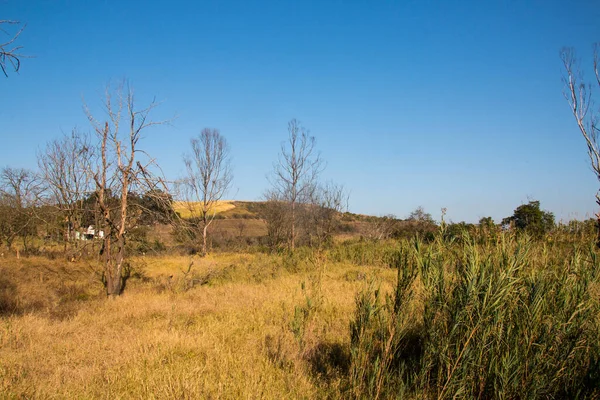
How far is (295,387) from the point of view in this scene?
4043mm

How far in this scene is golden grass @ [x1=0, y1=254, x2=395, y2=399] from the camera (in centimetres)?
404

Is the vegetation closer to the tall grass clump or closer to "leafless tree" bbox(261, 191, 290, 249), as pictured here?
the tall grass clump

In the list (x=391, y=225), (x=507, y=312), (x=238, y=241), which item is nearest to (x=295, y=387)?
(x=507, y=312)

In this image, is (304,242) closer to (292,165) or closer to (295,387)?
(292,165)

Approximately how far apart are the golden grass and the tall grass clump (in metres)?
1.43

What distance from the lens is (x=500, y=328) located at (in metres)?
3.12

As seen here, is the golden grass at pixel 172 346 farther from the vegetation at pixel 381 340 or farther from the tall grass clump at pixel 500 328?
the tall grass clump at pixel 500 328

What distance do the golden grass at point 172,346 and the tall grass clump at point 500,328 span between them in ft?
4.68

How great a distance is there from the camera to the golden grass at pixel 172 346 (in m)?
4.04

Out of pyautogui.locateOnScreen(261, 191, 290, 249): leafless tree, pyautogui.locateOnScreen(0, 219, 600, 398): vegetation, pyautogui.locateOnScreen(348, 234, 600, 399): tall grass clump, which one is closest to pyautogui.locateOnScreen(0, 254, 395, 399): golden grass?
pyautogui.locateOnScreen(0, 219, 600, 398): vegetation

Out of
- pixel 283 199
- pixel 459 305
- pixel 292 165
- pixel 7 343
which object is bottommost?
pixel 7 343

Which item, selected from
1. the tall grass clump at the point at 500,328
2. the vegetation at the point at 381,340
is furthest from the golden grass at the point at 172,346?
the tall grass clump at the point at 500,328

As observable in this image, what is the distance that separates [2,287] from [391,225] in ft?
65.6

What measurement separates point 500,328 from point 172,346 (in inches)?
180
